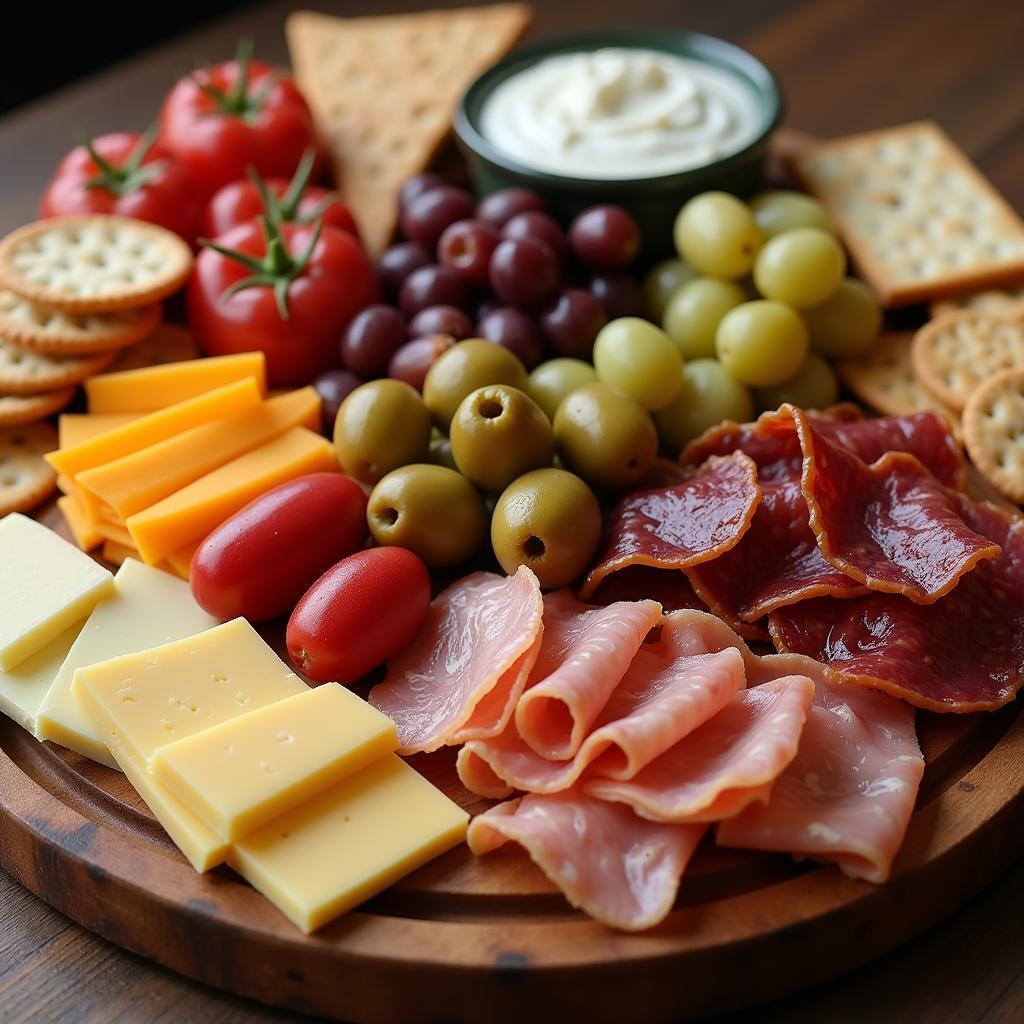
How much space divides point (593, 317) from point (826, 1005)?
1.19 meters

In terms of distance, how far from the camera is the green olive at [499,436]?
1.80 meters

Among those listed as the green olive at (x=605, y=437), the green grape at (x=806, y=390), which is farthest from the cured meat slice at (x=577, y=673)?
the green grape at (x=806, y=390)

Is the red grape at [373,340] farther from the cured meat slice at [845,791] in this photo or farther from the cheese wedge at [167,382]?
the cured meat slice at [845,791]

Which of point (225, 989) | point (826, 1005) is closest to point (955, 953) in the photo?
point (826, 1005)

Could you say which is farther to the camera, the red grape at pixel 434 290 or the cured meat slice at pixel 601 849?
the red grape at pixel 434 290

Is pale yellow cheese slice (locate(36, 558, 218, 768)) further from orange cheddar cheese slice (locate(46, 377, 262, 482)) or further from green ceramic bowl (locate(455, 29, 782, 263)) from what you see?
green ceramic bowl (locate(455, 29, 782, 263))

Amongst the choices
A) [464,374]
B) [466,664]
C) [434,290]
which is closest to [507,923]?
[466,664]

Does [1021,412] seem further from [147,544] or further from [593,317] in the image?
[147,544]

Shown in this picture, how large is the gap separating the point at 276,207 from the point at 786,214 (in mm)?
955

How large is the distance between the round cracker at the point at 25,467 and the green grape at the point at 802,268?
126cm

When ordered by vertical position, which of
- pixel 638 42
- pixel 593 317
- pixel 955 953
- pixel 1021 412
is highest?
pixel 638 42

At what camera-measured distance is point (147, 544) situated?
1.88 m

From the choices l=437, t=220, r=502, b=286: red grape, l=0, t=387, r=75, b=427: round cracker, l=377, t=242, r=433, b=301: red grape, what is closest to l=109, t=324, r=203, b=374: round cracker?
l=0, t=387, r=75, b=427: round cracker

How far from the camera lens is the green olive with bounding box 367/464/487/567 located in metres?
1.83
